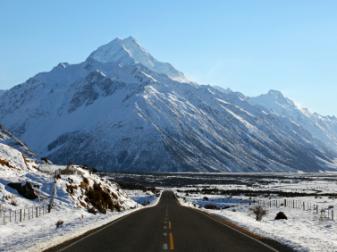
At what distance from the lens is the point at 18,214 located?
4028 cm

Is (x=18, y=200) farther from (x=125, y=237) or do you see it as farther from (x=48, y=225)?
(x=125, y=237)

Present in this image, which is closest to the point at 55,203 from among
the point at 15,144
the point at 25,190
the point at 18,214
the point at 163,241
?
the point at 25,190

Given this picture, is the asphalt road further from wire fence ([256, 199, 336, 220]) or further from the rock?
wire fence ([256, 199, 336, 220])

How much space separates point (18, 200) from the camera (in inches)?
1732

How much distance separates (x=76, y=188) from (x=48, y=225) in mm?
19305

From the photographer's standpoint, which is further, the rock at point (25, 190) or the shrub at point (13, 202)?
the rock at point (25, 190)

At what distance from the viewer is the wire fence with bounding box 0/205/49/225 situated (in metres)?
36.9

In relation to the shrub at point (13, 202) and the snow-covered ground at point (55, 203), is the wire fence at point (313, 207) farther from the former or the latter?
the shrub at point (13, 202)

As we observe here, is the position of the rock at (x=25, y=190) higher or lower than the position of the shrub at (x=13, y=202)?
higher

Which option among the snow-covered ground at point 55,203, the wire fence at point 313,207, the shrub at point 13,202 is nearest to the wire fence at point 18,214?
the snow-covered ground at point 55,203

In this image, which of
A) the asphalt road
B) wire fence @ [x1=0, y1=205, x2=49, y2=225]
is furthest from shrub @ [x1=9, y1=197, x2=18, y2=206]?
the asphalt road

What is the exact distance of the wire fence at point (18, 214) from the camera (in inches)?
1454

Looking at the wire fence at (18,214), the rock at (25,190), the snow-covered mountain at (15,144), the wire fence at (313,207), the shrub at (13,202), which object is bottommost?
the wire fence at (313,207)

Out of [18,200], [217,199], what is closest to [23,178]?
[18,200]
